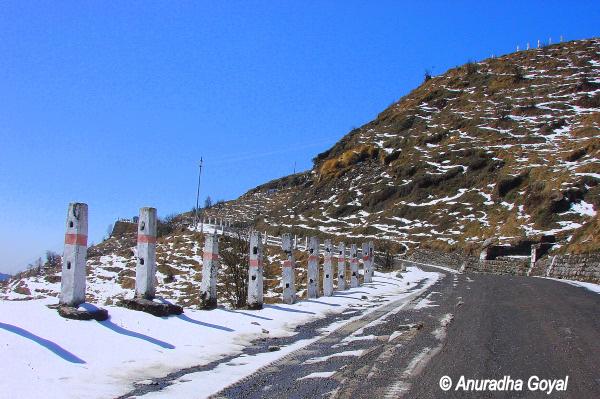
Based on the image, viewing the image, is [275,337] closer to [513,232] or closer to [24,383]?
[24,383]

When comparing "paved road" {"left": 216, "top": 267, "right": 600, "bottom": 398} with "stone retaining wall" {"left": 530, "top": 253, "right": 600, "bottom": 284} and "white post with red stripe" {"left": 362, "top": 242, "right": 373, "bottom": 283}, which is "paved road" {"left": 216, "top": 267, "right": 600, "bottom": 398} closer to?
"white post with red stripe" {"left": 362, "top": 242, "right": 373, "bottom": 283}

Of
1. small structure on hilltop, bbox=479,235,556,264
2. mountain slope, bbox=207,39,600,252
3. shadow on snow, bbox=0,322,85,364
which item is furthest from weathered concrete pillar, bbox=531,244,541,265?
shadow on snow, bbox=0,322,85,364

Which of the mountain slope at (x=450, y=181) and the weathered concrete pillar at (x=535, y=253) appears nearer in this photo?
the weathered concrete pillar at (x=535, y=253)

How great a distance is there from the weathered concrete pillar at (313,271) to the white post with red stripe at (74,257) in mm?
8296

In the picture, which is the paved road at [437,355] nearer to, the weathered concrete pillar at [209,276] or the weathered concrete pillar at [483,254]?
the weathered concrete pillar at [209,276]

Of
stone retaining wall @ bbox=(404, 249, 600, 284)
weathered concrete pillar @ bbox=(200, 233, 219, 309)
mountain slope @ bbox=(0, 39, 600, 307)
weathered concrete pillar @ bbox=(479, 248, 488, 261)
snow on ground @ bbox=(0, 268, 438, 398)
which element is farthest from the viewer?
weathered concrete pillar @ bbox=(479, 248, 488, 261)

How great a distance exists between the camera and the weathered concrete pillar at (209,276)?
1165cm

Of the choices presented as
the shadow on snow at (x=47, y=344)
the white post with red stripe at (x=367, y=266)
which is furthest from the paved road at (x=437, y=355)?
the white post with red stripe at (x=367, y=266)

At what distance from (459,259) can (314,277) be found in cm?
3071

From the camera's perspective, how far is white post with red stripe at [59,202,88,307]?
8.33m

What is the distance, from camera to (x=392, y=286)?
67.8 ft

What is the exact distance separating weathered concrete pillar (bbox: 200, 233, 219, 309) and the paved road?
309 centimetres

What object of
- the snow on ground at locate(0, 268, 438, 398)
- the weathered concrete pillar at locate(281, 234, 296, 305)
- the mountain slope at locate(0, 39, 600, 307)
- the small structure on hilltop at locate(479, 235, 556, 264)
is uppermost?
the mountain slope at locate(0, 39, 600, 307)

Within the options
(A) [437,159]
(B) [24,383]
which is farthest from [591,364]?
(A) [437,159]
